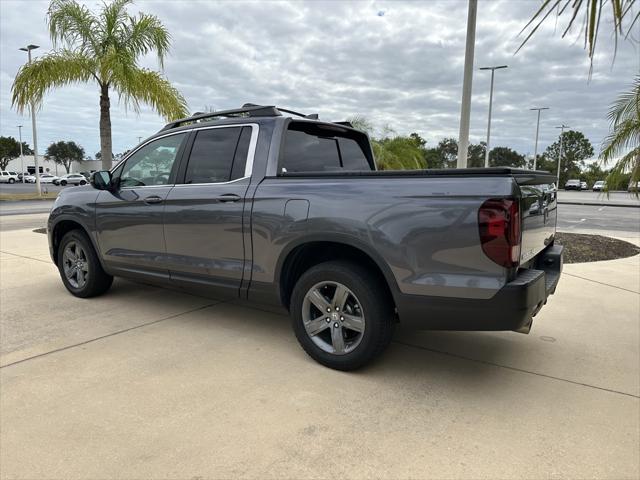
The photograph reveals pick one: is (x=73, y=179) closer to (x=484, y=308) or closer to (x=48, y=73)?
(x=48, y=73)

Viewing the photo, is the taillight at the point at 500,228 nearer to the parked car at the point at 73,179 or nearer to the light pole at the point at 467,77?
the light pole at the point at 467,77

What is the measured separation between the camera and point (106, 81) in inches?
442

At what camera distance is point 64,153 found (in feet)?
300

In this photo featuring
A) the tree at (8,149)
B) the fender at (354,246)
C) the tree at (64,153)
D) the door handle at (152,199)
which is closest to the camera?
the fender at (354,246)

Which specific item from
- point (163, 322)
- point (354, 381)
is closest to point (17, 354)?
point (163, 322)

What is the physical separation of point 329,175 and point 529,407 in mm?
2035

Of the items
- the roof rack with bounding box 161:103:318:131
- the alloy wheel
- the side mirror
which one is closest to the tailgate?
the alloy wheel

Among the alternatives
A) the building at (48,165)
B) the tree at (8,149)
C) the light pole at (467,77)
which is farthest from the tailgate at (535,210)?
the building at (48,165)

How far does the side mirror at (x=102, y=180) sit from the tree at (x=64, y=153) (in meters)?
99.1

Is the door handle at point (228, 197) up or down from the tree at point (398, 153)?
down

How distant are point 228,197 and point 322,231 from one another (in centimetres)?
99

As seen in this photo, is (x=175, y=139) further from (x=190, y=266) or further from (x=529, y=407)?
(x=529, y=407)

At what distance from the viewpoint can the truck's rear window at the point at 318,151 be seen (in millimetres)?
4023

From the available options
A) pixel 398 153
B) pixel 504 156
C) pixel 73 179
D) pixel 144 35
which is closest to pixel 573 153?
pixel 504 156
